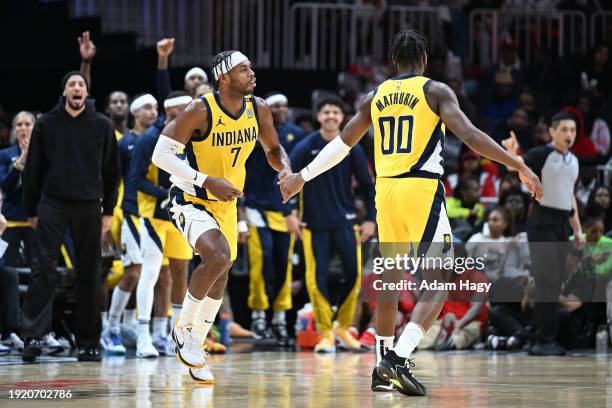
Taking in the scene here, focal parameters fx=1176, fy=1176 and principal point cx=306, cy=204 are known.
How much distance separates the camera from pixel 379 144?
738 cm

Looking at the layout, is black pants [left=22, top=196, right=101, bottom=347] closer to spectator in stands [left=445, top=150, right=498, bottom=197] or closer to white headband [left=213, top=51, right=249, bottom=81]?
white headband [left=213, top=51, right=249, bottom=81]

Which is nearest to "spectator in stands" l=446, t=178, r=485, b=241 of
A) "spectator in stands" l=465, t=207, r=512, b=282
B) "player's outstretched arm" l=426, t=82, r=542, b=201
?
"spectator in stands" l=465, t=207, r=512, b=282

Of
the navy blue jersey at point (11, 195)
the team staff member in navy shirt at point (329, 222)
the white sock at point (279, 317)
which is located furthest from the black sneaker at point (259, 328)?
the navy blue jersey at point (11, 195)

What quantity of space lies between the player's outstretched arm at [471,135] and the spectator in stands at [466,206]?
235 inches

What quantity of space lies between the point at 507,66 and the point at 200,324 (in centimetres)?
1086

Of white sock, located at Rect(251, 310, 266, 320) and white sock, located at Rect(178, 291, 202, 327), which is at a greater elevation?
white sock, located at Rect(178, 291, 202, 327)

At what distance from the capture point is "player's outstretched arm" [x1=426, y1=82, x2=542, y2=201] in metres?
6.94

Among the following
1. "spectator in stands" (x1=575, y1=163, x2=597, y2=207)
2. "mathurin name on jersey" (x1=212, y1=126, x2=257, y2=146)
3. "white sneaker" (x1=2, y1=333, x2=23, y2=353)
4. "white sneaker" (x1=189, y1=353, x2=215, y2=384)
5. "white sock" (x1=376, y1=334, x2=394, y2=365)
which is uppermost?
"mathurin name on jersey" (x1=212, y1=126, x2=257, y2=146)

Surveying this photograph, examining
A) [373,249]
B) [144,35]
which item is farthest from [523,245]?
[144,35]

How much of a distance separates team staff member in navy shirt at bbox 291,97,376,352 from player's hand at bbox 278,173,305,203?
3.68m

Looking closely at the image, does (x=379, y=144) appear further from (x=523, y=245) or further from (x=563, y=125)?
(x=523, y=245)

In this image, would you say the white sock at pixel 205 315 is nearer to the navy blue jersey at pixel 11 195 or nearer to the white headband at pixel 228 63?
the white headband at pixel 228 63

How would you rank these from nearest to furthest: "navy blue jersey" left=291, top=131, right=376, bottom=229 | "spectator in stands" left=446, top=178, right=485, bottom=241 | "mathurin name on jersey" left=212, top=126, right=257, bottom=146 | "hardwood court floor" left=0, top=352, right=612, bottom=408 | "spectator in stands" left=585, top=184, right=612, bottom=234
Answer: "hardwood court floor" left=0, top=352, right=612, bottom=408
"mathurin name on jersey" left=212, top=126, right=257, bottom=146
"navy blue jersey" left=291, top=131, right=376, bottom=229
"spectator in stands" left=585, top=184, right=612, bottom=234
"spectator in stands" left=446, top=178, right=485, bottom=241

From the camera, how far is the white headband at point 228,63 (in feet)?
25.7
